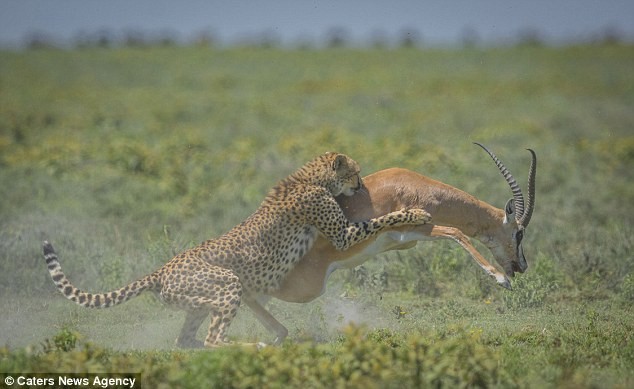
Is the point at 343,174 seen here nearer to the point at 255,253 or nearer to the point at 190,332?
the point at 255,253

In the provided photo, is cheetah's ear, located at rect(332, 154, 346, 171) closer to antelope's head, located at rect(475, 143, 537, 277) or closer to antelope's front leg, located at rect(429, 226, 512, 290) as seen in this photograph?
antelope's front leg, located at rect(429, 226, 512, 290)

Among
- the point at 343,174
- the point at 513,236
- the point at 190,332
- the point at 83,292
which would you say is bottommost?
the point at 190,332

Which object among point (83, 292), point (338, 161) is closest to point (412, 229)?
point (338, 161)

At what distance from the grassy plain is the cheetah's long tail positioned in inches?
15.1

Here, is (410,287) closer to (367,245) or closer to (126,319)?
(367,245)

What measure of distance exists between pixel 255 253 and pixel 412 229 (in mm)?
1603

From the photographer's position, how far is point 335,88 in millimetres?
35875

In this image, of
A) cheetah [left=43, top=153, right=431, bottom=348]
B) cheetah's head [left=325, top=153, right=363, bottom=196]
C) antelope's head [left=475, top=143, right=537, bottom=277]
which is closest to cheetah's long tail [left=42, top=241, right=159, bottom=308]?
cheetah [left=43, top=153, right=431, bottom=348]

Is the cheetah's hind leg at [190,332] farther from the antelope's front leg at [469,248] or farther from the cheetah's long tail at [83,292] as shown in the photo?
the antelope's front leg at [469,248]

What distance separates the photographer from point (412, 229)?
30.3 feet

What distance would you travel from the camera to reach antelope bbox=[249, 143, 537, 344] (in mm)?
9156

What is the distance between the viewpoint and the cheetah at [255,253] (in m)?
8.59

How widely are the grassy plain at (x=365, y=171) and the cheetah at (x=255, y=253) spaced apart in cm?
49

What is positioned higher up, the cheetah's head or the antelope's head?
the cheetah's head
